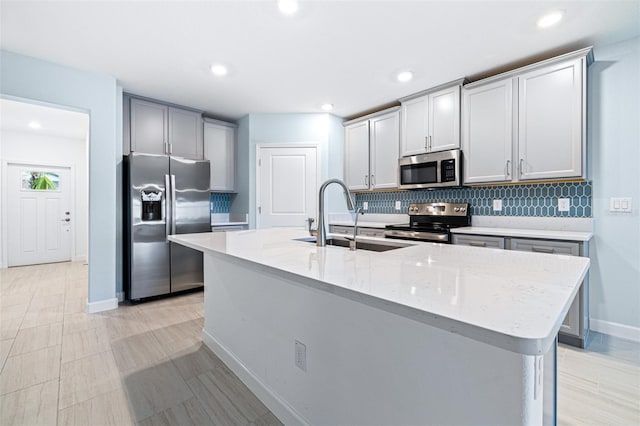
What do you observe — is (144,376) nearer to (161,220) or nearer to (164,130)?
(161,220)

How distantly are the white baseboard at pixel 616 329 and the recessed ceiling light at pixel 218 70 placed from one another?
4.11 metres

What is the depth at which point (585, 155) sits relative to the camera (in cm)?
238

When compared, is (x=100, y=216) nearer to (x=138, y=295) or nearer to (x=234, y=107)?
(x=138, y=295)

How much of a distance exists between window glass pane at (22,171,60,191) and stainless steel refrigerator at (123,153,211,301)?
11.8 ft

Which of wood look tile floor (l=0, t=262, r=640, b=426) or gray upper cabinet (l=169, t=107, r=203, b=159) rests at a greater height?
gray upper cabinet (l=169, t=107, r=203, b=159)

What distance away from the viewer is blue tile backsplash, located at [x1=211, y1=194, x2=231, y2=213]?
15.2ft

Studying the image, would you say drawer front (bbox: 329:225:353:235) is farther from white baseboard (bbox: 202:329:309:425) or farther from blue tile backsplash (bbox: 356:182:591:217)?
white baseboard (bbox: 202:329:309:425)

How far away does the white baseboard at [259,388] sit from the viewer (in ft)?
4.66

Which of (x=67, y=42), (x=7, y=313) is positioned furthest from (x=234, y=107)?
(x=7, y=313)

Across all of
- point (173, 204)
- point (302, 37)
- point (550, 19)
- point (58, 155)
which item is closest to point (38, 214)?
point (58, 155)

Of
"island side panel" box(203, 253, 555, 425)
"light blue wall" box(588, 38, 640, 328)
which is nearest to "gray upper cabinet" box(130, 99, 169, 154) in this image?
"island side panel" box(203, 253, 555, 425)

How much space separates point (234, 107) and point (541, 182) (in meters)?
3.69

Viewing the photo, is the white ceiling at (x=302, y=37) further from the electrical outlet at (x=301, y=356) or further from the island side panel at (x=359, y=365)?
the electrical outlet at (x=301, y=356)

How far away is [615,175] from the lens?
2441 mm
